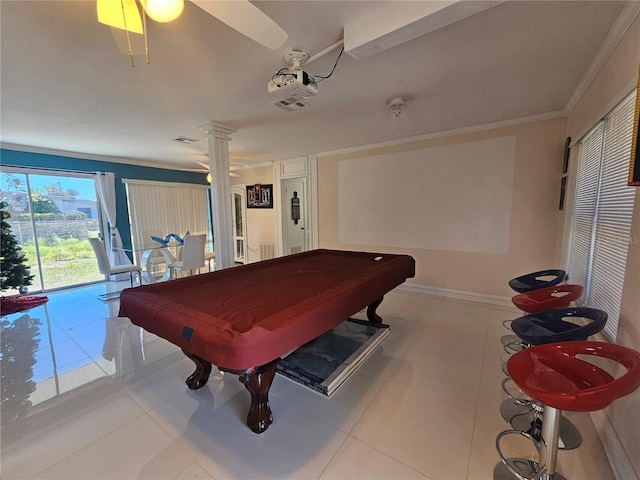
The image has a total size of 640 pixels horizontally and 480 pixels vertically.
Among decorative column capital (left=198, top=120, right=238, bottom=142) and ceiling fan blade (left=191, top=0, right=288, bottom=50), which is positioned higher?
decorative column capital (left=198, top=120, right=238, bottom=142)

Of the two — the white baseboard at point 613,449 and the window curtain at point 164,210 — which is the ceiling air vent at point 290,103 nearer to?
the white baseboard at point 613,449

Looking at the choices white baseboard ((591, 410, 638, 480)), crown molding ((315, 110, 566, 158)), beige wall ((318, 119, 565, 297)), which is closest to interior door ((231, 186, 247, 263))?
crown molding ((315, 110, 566, 158))

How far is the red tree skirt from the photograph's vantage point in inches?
144

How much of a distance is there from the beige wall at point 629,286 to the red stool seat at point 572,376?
1.00 feet

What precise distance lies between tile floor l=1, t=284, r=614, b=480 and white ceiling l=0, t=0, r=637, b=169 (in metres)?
2.49

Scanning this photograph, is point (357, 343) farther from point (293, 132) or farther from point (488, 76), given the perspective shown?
point (293, 132)

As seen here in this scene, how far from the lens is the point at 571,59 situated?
6.59 feet

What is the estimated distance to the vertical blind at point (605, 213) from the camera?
164cm

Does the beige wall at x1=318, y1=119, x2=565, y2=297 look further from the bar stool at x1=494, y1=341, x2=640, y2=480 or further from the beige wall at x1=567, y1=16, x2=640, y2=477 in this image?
the bar stool at x1=494, y1=341, x2=640, y2=480

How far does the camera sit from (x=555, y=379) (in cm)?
119

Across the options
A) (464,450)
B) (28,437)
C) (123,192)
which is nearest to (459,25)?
(464,450)

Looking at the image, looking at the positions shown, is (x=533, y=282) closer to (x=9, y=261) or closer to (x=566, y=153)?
(x=566, y=153)

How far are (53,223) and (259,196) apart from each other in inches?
151

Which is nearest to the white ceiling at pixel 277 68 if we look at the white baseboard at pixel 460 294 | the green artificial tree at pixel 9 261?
the green artificial tree at pixel 9 261
